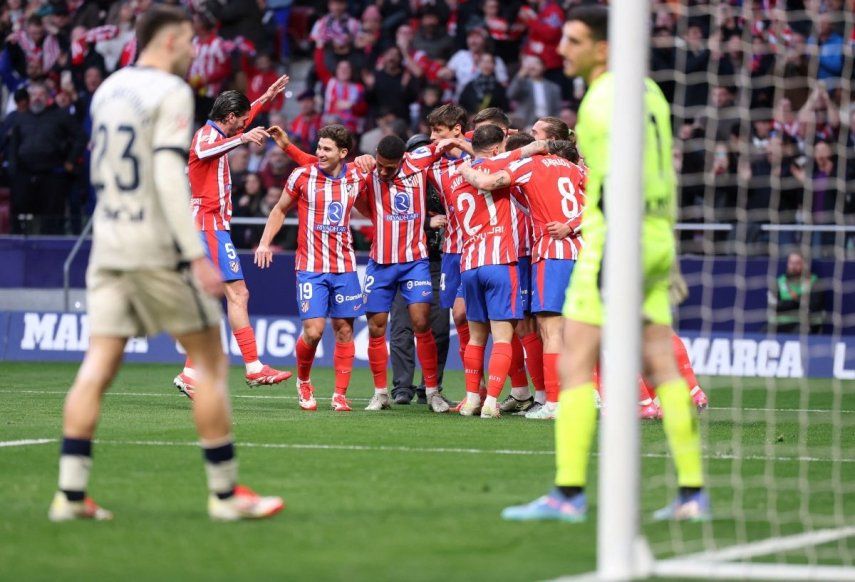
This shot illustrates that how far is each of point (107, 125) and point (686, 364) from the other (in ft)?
19.0

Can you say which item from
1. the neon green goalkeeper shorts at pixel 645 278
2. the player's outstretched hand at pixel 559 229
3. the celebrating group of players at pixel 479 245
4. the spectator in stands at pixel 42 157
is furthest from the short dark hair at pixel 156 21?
the spectator in stands at pixel 42 157

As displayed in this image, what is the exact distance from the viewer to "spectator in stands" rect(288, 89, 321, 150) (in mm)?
20672

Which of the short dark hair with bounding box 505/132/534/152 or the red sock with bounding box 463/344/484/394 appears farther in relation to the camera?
the short dark hair with bounding box 505/132/534/152

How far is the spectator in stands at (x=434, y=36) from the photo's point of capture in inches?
839

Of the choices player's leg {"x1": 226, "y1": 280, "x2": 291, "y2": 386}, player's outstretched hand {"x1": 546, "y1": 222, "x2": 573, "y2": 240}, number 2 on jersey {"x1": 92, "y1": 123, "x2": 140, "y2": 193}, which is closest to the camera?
number 2 on jersey {"x1": 92, "y1": 123, "x2": 140, "y2": 193}

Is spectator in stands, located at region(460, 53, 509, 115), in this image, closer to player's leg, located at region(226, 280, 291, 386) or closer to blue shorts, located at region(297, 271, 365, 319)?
player's leg, located at region(226, 280, 291, 386)

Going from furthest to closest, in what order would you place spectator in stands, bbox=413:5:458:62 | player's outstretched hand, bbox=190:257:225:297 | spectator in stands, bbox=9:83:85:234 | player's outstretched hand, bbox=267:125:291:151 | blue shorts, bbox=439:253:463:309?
spectator in stands, bbox=413:5:458:62
spectator in stands, bbox=9:83:85:234
blue shorts, bbox=439:253:463:309
player's outstretched hand, bbox=267:125:291:151
player's outstretched hand, bbox=190:257:225:297

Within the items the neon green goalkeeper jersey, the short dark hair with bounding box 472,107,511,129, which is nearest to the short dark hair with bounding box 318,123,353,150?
the short dark hair with bounding box 472,107,511,129

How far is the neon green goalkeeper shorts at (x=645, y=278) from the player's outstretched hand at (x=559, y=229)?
4776 mm

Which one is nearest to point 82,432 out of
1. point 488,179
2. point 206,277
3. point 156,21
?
point 206,277

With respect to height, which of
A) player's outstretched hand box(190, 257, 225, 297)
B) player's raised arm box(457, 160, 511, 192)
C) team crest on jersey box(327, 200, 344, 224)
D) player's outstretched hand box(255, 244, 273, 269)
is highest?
player's raised arm box(457, 160, 511, 192)

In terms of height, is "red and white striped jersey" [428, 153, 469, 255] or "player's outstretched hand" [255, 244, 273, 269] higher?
"red and white striped jersey" [428, 153, 469, 255]

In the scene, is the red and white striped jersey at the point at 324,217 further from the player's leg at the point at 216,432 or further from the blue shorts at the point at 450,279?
the player's leg at the point at 216,432

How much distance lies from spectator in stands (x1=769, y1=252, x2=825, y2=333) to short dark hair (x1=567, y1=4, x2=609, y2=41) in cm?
1062
